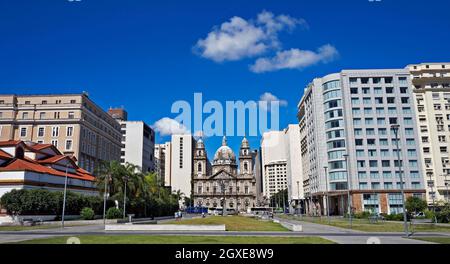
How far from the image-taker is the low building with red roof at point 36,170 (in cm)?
4816

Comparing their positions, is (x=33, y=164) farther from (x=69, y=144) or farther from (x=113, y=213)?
(x=69, y=144)

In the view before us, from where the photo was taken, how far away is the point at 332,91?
88.8 metres

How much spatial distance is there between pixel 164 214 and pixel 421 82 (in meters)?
70.6

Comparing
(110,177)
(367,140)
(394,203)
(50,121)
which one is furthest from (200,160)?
(110,177)

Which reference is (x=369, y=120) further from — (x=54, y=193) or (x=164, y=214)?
(x=54, y=193)

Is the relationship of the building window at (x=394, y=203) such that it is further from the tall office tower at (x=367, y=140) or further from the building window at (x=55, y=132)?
the building window at (x=55, y=132)

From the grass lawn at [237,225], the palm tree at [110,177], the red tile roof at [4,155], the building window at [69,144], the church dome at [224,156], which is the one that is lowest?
the grass lawn at [237,225]

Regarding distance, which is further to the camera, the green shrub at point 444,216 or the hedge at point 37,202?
the green shrub at point 444,216

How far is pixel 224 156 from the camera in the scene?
177 metres

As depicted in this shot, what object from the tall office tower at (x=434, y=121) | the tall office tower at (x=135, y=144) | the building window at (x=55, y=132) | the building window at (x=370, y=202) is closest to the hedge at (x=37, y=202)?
the building window at (x=55, y=132)

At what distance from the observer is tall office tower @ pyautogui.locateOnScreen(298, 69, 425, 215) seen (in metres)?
82.4

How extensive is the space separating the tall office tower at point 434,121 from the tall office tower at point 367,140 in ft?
17.9

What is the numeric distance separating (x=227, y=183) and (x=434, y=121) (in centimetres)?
9752
